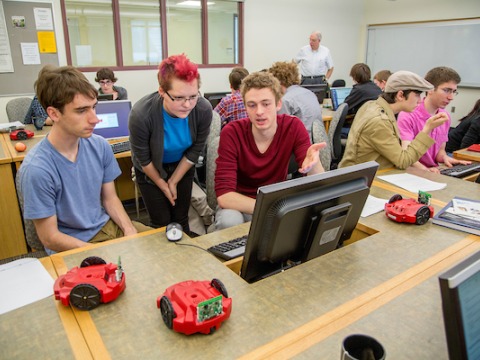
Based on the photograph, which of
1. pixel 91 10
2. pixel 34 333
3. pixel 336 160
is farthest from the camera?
pixel 91 10

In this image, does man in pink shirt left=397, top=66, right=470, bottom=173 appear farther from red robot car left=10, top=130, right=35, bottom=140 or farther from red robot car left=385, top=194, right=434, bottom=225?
red robot car left=10, top=130, right=35, bottom=140

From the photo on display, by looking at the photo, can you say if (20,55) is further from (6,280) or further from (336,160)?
(6,280)

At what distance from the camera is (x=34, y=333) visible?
998mm

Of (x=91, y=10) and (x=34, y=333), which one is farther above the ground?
(x=91, y=10)

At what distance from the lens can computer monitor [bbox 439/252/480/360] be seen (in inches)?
23.8

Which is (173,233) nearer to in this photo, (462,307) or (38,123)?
(462,307)

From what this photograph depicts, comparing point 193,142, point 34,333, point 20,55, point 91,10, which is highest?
point 91,10

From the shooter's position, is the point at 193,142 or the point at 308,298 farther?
the point at 193,142

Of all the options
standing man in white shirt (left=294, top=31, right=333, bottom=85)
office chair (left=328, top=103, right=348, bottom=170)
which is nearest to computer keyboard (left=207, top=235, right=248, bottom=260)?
office chair (left=328, top=103, right=348, bottom=170)

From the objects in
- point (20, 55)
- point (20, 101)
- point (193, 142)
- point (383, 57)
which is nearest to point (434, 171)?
point (193, 142)

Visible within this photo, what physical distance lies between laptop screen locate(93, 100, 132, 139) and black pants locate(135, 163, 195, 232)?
1.16 meters

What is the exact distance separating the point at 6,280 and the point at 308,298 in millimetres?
942

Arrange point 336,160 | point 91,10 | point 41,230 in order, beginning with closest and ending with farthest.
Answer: point 41,230 → point 336,160 → point 91,10

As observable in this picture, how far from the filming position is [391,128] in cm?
237
